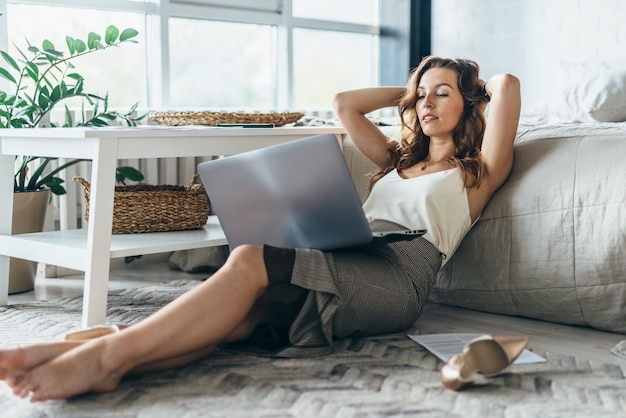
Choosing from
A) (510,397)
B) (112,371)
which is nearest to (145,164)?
(112,371)

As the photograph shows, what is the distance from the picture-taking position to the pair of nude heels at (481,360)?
Answer: 156cm

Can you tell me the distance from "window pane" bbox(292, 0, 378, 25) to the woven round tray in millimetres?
1609

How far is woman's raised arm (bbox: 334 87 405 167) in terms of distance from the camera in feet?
Result: 8.00

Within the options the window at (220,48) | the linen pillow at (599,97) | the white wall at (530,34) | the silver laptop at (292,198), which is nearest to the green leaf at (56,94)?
the window at (220,48)

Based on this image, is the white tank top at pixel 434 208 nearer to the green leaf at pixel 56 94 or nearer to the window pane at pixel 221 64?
the green leaf at pixel 56 94

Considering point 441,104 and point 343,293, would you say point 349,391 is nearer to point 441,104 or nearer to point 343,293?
point 343,293

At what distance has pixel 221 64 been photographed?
12.7ft

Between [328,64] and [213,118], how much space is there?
190 centimetres

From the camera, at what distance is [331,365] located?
1.77 metres

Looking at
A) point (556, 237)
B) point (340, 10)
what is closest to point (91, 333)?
point (556, 237)

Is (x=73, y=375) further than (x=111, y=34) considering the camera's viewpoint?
No

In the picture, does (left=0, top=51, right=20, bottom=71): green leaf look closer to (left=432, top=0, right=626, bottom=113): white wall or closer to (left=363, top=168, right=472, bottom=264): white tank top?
(left=363, top=168, right=472, bottom=264): white tank top

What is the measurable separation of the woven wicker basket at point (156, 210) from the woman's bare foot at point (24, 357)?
1.06 metres

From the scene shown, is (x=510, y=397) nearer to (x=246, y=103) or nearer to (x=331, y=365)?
(x=331, y=365)
